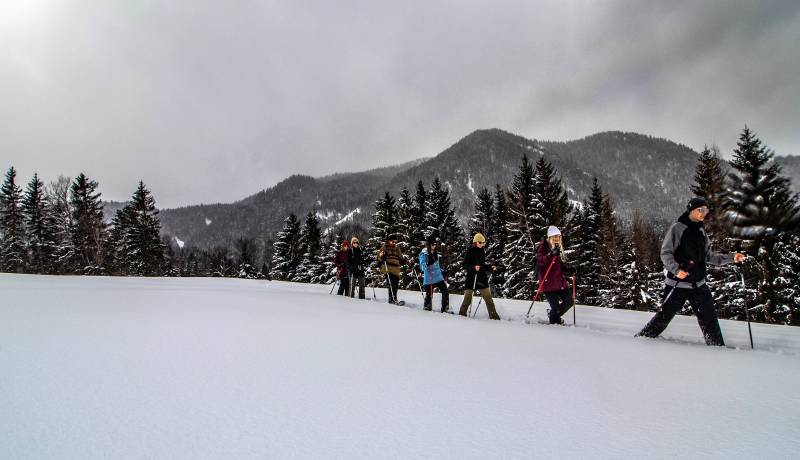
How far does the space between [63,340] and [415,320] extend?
4.79 meters

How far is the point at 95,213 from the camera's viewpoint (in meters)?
43.2

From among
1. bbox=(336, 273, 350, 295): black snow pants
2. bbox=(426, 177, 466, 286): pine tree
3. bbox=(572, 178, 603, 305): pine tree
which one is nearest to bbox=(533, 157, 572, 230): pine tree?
bbox=(572, 178, 603, 305): pine tree

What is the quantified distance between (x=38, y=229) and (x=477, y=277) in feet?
173

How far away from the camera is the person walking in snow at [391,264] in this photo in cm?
1295

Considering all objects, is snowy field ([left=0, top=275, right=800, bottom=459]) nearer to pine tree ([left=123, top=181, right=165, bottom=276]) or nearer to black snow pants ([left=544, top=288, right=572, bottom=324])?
black snow pants ([left=544, top=288, right=572, bottom=324])

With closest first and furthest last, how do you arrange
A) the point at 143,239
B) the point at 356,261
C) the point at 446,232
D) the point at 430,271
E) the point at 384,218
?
the point at 430,271 < the point at 356,261 < the point at 446,232 < the point at 384,218 < the point at 143,239

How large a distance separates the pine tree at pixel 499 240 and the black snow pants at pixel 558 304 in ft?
81.4

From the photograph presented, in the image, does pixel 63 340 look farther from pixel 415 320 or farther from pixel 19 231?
pixel 19 231

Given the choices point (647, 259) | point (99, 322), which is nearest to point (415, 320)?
point (99, 322)

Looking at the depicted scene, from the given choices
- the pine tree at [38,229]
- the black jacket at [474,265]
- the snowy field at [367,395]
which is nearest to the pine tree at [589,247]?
the black jacket at [474,265]

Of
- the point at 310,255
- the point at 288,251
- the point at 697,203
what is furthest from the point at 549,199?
the point at 288,251

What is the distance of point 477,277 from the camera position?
952 cm

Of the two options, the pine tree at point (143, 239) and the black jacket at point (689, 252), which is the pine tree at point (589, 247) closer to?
the black jacket at point (689, 252)

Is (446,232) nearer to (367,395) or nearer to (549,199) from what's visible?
(549,199)
